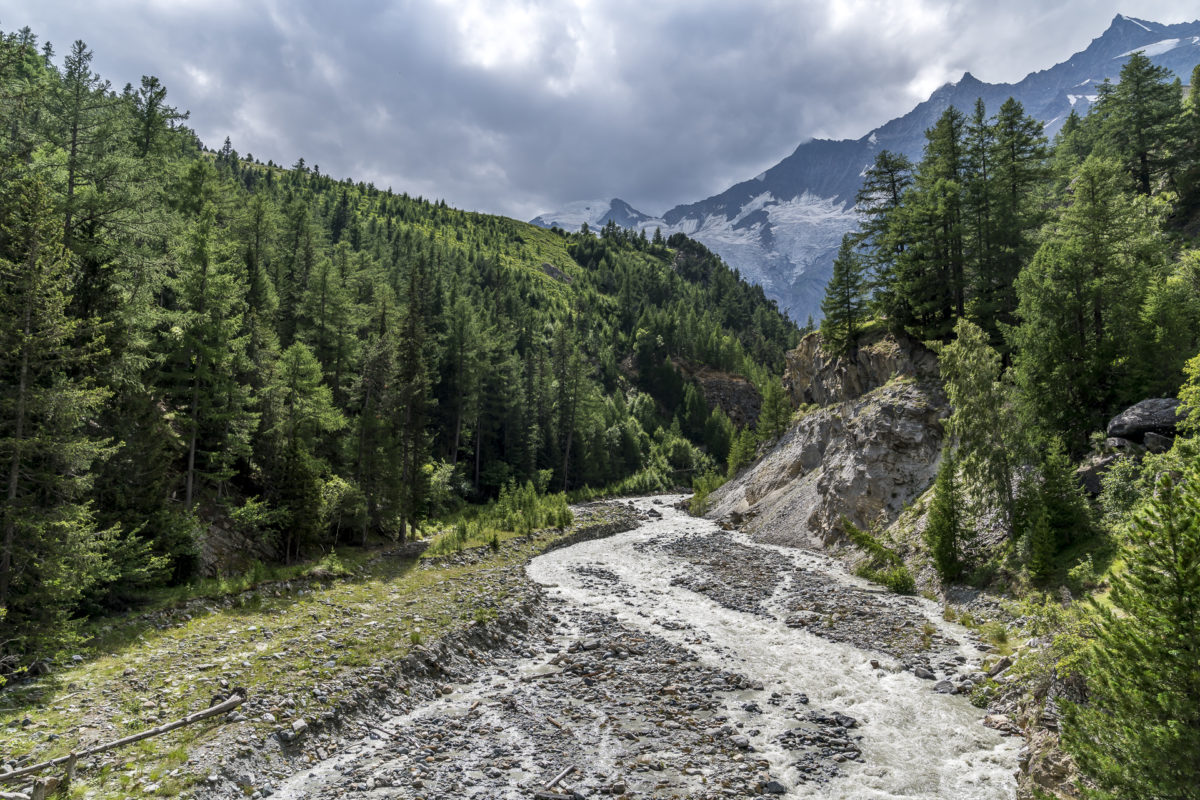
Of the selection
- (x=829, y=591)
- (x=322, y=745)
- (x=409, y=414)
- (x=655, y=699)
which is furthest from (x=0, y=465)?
(x=829, y=591)

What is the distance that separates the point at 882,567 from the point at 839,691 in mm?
17116

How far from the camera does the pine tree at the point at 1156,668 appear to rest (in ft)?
24.3

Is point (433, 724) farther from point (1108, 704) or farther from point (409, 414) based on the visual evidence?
point (409, 414)

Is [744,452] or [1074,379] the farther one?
[744,452]

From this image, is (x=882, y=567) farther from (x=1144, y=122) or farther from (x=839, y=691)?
(x=1144, y=122)

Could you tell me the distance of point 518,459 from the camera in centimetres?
7125

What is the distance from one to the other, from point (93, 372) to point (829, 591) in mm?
34025

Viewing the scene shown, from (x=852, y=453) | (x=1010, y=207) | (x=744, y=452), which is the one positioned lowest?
(x=744, y=452)

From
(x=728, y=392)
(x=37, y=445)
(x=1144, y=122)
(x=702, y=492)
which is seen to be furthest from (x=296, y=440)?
(x=728, y=392)

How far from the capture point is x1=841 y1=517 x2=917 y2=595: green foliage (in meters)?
28.2

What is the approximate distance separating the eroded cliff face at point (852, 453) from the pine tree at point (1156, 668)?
98.7ft

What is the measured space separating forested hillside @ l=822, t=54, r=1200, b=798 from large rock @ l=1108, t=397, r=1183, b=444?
0.12m

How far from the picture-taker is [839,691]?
1709 cm

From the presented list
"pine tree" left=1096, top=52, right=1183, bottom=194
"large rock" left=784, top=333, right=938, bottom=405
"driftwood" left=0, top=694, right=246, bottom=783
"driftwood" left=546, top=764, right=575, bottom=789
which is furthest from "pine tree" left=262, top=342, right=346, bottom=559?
"pine tree" left=1096, top=52, right=1183, bottom=194
